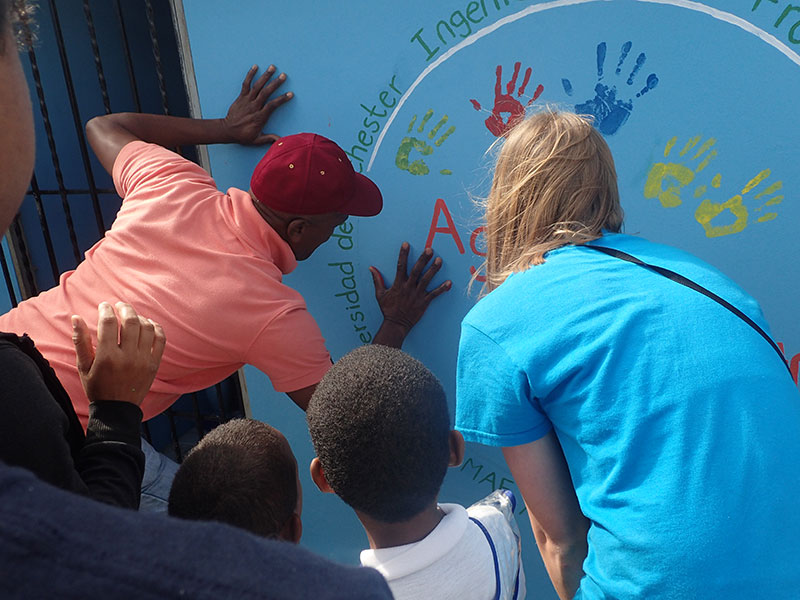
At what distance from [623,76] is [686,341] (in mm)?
837

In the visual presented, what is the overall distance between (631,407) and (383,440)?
38cm

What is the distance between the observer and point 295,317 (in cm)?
136

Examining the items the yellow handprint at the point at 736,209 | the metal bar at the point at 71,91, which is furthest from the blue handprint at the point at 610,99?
the metal bar at the point at 71,91

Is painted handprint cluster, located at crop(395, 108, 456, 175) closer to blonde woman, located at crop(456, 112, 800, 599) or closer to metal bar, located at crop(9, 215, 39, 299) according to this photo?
blonde woman, located at crop(456, 112, 800, 599)

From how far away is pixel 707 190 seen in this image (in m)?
1.38

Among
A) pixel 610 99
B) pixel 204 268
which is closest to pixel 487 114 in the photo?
pixel 610 99

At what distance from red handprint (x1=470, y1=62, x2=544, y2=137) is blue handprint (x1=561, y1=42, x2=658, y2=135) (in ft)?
0.32

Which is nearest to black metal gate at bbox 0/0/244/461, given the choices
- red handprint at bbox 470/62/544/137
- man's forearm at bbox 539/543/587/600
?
red handprint at bbox 470/62/544/137

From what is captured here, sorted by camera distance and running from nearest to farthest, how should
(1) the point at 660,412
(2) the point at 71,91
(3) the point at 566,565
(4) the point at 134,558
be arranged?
(4) the point at 134,558 < (1) the point at 660,412 < (3) the point at 566,565 < (2) the point at 71,91

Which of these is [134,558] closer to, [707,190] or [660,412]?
[660,412]

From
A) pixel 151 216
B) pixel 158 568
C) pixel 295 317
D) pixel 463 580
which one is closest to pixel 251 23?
pixel 151 216

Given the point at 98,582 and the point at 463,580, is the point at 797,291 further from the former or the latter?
the point at 98,582

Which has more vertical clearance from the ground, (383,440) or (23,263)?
(383,440)

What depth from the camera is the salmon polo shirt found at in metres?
1.31
